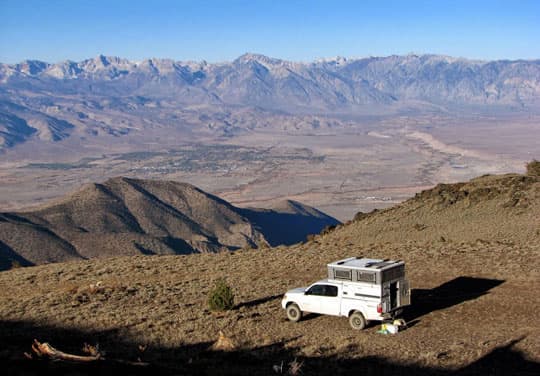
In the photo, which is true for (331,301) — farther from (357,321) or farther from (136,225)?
(136,225)

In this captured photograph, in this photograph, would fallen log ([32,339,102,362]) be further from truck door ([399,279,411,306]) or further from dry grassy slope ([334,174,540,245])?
dry grassy slope ([334,174,540,245])

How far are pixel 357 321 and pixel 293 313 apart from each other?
205 centimetres

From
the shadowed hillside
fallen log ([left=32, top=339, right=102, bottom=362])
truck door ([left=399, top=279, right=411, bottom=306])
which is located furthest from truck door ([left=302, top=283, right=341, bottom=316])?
the shadowed hillside

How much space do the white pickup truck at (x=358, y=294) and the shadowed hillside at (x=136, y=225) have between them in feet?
158

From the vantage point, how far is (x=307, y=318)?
18.9m

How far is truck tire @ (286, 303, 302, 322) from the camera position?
1855cm

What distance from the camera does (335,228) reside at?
3775 cm

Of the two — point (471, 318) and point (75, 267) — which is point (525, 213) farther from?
point (75, 267)

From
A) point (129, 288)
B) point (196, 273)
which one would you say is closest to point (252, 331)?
point (129, 288)

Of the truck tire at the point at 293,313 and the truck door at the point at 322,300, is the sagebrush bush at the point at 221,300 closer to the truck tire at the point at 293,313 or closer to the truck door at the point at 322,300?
the truck tire at the point at 293,313

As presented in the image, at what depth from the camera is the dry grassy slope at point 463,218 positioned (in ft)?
102

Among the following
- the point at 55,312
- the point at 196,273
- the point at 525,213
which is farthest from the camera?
the point at 525,213

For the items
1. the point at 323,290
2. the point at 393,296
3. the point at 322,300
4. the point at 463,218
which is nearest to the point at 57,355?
the point at 322,300

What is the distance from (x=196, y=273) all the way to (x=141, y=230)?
52.5 metres
